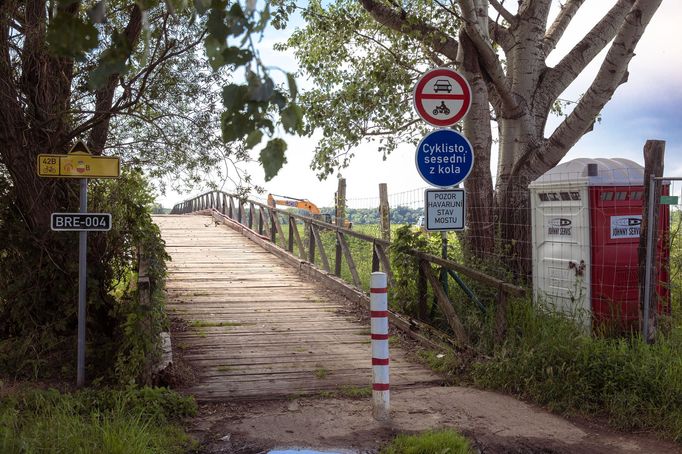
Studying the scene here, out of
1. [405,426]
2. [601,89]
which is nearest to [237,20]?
[405,426]

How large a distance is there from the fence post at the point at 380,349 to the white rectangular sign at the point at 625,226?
276 cm

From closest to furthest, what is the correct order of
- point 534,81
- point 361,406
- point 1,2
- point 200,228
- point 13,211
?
point 361,406 < point 1,2 < point 13,211 < point 534,81 < point 200,228

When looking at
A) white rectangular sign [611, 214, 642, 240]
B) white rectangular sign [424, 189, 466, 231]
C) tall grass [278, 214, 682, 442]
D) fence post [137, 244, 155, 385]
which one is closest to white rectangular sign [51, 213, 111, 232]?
fence post [137, 244, 155, 385]

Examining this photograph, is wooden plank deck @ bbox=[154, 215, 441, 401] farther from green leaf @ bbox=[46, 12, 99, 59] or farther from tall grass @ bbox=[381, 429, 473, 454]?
green leaf @ bbox=[46, 12, 99, 59]

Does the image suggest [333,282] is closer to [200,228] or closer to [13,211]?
[13,211]

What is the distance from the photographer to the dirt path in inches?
193

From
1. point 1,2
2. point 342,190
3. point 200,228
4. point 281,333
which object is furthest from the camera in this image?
point 200,228

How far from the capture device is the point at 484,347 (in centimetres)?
673

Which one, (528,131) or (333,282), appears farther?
(333,282)

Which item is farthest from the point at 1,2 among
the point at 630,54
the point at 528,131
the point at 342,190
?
the point at 342,190

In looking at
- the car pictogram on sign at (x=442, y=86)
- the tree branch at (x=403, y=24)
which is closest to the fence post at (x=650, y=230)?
the car pictogram on sign at (x=442, y=86)

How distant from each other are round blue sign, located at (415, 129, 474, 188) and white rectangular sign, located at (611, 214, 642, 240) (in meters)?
1.55

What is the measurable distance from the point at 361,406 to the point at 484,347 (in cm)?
156

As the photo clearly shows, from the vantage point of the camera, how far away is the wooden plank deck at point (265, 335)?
21.7ft
